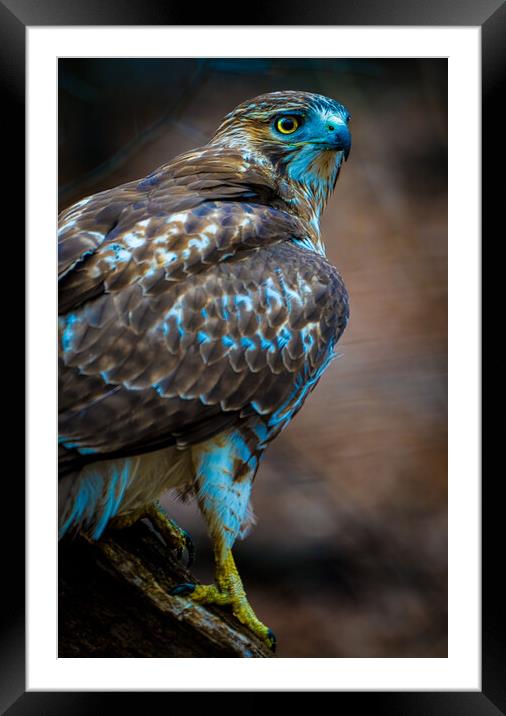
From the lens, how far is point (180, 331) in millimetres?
2248

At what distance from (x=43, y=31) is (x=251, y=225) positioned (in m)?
0.85

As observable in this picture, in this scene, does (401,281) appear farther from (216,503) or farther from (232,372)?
(216,503)

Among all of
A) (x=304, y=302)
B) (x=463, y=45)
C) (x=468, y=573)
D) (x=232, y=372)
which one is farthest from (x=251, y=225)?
(x=468, y=573)

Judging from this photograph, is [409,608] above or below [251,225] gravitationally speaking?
below

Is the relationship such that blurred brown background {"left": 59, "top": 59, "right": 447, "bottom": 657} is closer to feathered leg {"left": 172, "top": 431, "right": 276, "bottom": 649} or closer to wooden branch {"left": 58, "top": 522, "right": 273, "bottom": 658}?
feathered leg {"left": 172, "top": 431, "right": 276, "bottom": 649}

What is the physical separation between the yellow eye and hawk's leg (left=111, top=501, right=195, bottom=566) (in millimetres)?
1332

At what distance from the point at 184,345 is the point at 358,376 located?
68 centimetres

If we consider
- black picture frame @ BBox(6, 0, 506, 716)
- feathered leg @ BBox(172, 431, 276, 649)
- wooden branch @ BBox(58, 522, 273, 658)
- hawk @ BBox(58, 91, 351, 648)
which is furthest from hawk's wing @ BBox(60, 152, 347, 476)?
wooden branch @ BBox(58, 522, 273, 658)

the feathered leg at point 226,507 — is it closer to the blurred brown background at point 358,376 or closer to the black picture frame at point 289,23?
the blurred brown background at point 358,376

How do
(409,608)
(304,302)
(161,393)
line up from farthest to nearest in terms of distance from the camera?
1. (409,608)
2. (304,302)
3. (161,393)

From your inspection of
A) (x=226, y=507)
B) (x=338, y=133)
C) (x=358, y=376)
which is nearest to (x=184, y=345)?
(x=226, y=507)

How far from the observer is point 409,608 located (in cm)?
251

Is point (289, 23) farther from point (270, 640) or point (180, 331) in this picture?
point (270, 640)

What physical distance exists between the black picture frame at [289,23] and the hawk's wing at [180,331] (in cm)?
25
